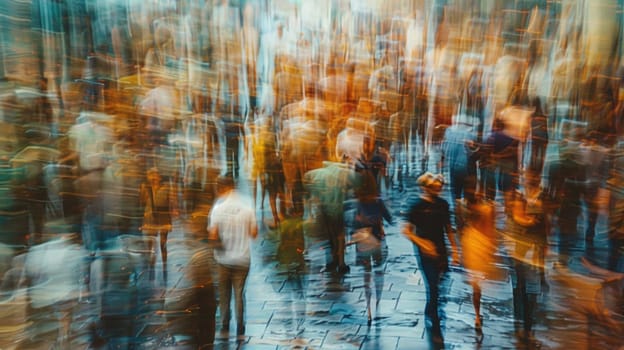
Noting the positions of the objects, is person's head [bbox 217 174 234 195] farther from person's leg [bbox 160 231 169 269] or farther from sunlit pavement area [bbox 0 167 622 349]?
person's leg [bbox 160 231 169 269]

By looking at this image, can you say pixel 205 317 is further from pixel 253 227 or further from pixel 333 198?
pixel 333 198

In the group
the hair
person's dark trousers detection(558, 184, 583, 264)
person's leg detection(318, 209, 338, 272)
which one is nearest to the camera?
person's dark trousers detection(558, 184, 583, 264)

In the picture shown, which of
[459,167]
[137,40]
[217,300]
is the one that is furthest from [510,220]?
[137,40]

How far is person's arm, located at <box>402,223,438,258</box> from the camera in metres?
4.21

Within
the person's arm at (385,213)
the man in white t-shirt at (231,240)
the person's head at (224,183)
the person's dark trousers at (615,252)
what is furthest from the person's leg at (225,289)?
the person's dark trousers at (615,252)

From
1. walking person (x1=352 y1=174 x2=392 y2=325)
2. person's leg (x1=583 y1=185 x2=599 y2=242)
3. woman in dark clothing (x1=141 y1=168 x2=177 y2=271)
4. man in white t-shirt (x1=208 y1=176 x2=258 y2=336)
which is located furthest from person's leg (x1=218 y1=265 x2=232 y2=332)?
person's leg (x1=583 y1=185 x2=599 y2=242)

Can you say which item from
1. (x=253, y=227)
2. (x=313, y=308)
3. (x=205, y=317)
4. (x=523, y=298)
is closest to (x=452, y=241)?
(x=523, y=298)

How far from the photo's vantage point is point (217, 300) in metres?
4.27

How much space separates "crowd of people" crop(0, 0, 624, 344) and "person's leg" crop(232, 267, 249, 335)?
13mm

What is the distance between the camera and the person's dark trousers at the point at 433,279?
13.7ft

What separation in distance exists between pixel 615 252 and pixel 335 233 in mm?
1760

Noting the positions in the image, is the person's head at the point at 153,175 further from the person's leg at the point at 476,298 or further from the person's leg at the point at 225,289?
the person's leg at the point at 476,298

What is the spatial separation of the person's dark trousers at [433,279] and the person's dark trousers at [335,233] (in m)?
0.50

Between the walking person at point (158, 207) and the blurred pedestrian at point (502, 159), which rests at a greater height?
the blurred pedestrian at point (502, 159)
